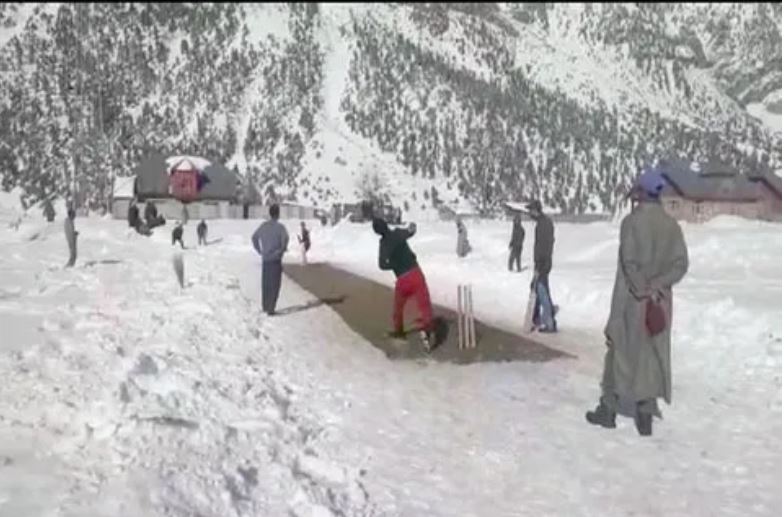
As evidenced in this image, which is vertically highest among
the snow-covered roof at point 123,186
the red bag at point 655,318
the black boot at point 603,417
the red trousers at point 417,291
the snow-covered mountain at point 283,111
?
the snow-covered mountain at point 283,111

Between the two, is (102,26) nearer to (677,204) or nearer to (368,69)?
(368,69)

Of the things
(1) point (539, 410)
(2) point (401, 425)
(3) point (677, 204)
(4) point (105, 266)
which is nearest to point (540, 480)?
(2) point (401, 425)

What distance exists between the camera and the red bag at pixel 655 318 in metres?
6.75

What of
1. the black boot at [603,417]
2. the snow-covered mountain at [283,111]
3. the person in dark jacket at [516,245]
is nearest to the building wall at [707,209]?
the snow-covered mountain at [283,111]

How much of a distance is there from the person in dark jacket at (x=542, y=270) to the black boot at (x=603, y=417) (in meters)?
5.49

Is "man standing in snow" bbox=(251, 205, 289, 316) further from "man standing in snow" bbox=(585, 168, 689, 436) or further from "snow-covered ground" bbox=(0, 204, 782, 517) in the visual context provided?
"man standing in snow" bbox=(585, 168, 689, 436)

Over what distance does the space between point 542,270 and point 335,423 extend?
6.78 m

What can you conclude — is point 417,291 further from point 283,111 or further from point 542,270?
point 283,111

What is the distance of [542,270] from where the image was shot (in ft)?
42.6

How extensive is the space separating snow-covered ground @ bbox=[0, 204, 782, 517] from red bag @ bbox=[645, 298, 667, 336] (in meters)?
0.84

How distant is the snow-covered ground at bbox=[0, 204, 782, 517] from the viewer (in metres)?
4.98

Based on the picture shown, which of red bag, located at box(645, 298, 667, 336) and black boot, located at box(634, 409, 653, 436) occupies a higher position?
red bag, located at box(645, 298, 667, 336)

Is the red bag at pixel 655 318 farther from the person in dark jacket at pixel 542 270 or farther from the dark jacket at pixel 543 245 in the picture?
the dark jacket at pixel 543 245

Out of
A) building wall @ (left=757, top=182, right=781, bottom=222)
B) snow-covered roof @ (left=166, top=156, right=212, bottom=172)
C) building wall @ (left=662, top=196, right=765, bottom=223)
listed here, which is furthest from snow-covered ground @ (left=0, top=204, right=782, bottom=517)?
snow-covered roof @ (left=166, top=156, right=212, bottom=172)
